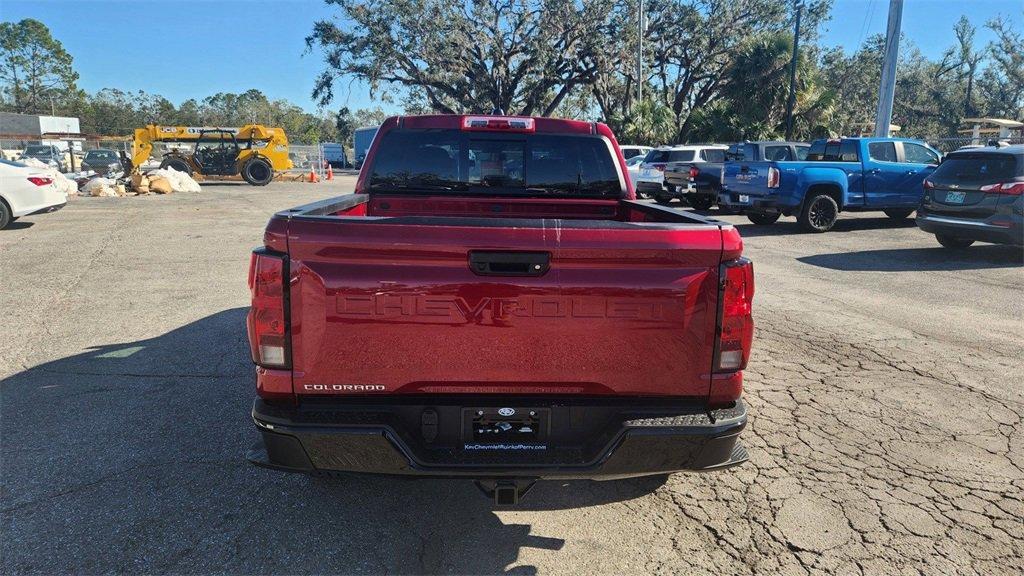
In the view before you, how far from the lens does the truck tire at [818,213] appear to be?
42.9 feet

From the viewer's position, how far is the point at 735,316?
255 centimetres

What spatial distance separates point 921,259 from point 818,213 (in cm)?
322

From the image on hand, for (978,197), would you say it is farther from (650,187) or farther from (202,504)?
(202,504)

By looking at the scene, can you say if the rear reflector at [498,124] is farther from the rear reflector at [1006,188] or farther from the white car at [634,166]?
the white car at [634,166]

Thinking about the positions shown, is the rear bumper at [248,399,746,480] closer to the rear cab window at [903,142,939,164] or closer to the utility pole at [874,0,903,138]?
the rear cab window at [903,142,939,164]

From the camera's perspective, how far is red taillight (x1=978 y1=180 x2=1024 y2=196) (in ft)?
30.3

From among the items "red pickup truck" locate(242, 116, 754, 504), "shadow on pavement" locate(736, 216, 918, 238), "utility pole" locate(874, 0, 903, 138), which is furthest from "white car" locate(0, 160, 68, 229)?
"utility pole" locate(874, 0, 903, 138)

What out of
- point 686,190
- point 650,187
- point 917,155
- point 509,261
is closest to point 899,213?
point 917,155

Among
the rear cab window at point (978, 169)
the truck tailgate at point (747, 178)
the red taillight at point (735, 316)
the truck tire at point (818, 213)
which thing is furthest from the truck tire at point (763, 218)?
the red taillight at point (735, 316)

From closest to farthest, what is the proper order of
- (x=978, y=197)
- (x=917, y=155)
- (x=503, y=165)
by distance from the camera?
(x=503, y=165)
(x=978, y=197)
(x=917, y=155)

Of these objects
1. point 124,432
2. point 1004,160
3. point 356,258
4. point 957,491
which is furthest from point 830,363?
point 1004,160

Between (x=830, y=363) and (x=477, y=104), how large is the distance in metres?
39.7

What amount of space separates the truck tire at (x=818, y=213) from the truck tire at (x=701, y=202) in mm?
4184

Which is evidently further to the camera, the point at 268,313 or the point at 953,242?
the point at 953,242
